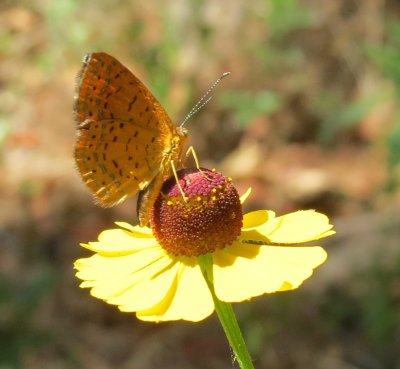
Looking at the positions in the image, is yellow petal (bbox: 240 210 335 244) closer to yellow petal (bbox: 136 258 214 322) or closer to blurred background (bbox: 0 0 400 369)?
yellow petal (bbox: 136 258 214 322)

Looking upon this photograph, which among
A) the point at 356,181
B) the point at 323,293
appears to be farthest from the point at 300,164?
the point at 323,293

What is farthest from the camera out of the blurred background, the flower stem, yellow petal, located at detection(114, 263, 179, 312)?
the blurred background

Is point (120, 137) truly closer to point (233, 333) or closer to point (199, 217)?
point (199, 217)

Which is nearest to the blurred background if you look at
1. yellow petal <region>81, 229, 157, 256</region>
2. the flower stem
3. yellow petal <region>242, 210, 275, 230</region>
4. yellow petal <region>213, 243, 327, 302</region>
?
yellow petal <region>81, 229, 157, 256</region>

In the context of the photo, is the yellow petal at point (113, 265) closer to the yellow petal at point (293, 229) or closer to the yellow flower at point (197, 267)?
the yellow flower at point (197, 267)

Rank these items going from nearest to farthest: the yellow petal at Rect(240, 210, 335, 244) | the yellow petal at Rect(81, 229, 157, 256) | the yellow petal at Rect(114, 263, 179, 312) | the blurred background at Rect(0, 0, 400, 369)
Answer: the yellow petal at Rect(114, 263, 179, 312)
the yellow petal at Rect(240, 210, 335, 244)
the yellow petal at Rect(81, 229, 157, 256)
the blurred background at Rect(0, 0, 400, 369)

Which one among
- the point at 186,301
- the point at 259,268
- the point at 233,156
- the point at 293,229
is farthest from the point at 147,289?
the point at 233,156
